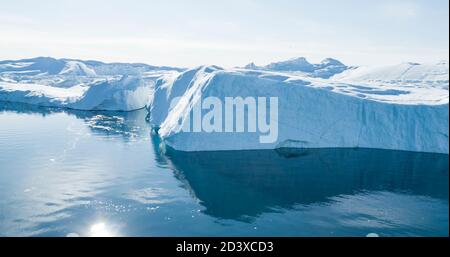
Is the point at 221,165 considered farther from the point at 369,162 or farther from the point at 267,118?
the point at 369,162

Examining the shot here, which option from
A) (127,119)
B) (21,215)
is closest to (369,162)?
(21,215)

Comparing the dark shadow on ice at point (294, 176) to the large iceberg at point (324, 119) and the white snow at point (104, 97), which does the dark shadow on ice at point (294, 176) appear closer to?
the large iceberg at point (324, 119)

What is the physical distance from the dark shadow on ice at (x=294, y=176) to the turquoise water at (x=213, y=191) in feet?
0.22

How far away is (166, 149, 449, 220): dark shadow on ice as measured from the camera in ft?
56.0

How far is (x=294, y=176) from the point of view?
21078mm

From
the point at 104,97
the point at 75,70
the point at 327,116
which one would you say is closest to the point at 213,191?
the point at 327,116

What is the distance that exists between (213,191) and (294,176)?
5597 millimetres

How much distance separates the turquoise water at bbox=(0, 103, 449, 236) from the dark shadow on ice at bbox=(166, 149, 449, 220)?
66 mm

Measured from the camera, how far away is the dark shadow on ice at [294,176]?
17.1 m

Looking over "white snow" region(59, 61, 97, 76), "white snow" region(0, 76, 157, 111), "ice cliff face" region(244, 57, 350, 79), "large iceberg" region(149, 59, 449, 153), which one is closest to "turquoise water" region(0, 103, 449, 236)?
"large iceberg" region(149, 59, 449, 153)

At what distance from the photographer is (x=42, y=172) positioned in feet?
66.7

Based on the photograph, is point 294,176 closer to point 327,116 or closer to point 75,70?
point 327,116

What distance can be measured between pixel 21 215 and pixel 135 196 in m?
4.83

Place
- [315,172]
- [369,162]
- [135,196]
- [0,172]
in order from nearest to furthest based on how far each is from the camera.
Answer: [135,196]
[0,172]
[315,172]
[369,162]
